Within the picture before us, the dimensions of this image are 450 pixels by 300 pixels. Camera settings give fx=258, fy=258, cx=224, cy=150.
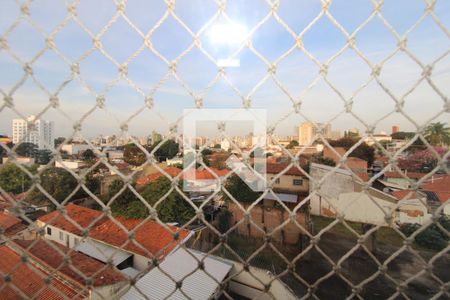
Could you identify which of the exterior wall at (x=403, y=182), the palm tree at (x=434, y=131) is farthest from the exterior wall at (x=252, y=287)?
the palm tree at (x=434, y=131)

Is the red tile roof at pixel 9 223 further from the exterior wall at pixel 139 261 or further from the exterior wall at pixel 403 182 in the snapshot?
the exterior wall at pixel 139 261

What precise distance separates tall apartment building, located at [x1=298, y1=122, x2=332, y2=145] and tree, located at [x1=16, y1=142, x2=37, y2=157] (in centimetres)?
81

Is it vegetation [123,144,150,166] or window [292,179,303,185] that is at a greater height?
vegetation [123,144,150,166]

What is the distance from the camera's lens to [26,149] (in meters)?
0.78

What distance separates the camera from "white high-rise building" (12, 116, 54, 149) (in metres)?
0.69

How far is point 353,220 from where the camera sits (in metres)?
7.03

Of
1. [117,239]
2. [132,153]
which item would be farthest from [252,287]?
[132,153]

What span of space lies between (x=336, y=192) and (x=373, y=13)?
5096 millimetres

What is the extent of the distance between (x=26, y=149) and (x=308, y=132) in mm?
864

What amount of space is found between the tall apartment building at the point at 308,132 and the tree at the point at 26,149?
0.81 m

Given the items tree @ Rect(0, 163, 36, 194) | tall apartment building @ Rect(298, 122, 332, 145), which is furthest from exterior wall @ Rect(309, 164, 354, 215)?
tree @ Rect(0, 163, 36, 194)

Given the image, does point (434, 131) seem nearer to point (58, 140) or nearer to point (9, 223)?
point (58, 140)

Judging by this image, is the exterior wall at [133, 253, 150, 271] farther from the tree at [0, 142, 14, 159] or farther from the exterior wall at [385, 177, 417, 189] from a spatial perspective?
the tree at [0, 142, 14, 159]

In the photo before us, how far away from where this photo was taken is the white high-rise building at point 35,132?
69 centimetres
